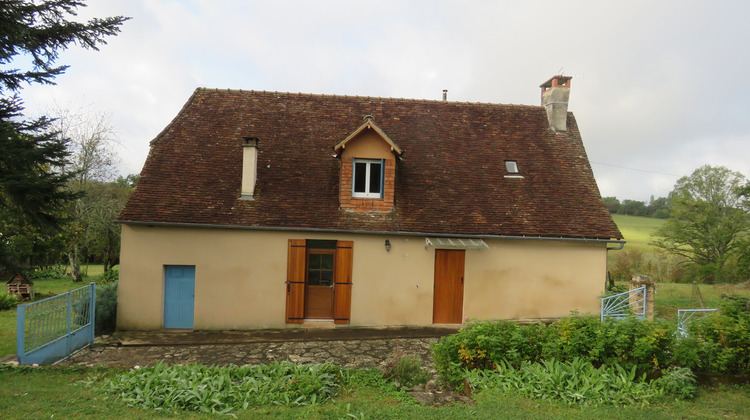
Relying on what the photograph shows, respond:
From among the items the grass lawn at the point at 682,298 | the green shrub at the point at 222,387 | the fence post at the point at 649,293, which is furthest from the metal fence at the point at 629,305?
the green shrub at the point at 222,387

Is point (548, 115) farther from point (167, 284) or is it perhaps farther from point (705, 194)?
point (705, 194)

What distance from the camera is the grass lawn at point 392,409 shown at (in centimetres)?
540

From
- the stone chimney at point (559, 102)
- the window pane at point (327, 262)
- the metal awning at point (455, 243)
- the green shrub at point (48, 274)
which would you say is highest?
the stone chimney at point (559, 102)

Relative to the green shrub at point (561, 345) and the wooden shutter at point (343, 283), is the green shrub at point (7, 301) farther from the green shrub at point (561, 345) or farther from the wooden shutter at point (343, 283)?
the green shrub at point (561, 345)

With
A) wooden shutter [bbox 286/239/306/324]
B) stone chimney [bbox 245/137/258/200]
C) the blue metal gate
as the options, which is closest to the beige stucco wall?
wooden shutter [bbox 286/239/306/324]

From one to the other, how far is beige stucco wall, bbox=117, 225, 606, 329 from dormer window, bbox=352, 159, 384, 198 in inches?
54.6

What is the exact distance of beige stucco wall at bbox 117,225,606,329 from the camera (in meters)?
11.3

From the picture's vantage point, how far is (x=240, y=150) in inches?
516

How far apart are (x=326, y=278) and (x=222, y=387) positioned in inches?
223

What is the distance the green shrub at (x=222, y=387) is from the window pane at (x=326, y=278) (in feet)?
15.4

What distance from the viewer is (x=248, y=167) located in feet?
39.2

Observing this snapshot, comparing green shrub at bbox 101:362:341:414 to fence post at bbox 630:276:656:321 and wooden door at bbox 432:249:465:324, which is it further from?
fence post at bbox 630:276:656:321

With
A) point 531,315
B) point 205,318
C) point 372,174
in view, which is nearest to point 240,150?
point 372,174

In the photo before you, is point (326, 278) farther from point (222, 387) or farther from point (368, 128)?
point (222, 387)
